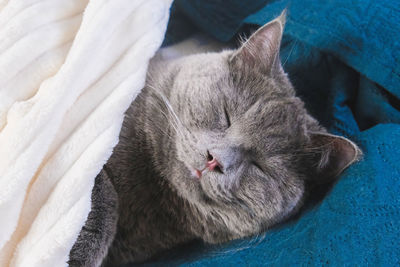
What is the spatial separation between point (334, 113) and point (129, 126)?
625mm

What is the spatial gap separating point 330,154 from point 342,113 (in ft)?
0.60

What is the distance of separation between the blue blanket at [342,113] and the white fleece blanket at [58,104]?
0.41 meters

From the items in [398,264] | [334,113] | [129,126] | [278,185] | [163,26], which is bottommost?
[398,264]

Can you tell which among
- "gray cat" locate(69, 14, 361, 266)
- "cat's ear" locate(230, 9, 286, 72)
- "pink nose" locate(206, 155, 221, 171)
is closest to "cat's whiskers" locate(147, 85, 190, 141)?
"gray cat" locate(69, 14, 361, 266)

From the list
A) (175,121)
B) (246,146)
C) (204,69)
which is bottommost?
(246,146)

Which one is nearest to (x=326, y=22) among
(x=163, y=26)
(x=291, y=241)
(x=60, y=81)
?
(x=163, y=26)

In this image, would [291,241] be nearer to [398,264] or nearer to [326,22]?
[398,264]

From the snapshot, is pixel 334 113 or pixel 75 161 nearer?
pixel 75 161

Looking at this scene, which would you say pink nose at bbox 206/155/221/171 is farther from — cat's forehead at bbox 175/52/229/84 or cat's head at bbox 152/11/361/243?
cat's forehead at bbox 175/52/229/84

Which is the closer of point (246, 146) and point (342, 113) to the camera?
point (246, 146)

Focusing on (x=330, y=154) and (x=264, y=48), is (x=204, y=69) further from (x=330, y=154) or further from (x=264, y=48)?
(x=330, y=154)

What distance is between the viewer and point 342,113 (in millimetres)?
1117

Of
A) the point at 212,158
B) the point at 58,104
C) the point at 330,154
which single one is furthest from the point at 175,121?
the point at 330,154

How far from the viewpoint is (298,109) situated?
1076mm
